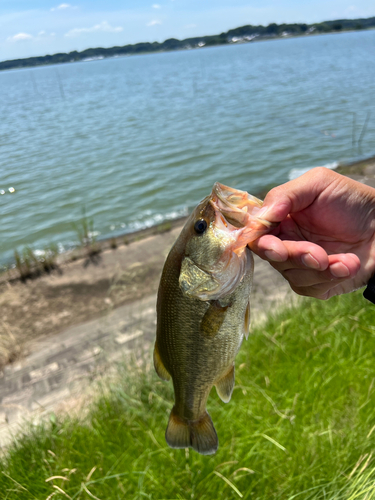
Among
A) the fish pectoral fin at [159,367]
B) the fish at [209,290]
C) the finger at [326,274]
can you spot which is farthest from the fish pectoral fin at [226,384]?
the finger at [326,274]

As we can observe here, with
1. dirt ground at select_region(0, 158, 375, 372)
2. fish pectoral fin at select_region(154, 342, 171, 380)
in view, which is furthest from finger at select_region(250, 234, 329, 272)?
dirt ground at select_region(0, 158, 375, 372)

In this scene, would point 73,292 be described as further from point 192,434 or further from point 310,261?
point 310,261

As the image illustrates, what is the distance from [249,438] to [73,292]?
4678 millimetres

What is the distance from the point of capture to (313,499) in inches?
92.6

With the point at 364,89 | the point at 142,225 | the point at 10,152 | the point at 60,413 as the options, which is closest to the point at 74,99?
the point at 10,152

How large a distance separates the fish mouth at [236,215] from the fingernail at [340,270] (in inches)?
15.0

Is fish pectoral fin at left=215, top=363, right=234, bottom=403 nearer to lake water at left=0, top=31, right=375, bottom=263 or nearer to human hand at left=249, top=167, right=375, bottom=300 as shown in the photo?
human hand at left=249, top=167, right=375, bottom=300

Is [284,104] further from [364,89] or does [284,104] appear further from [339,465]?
[339,465]

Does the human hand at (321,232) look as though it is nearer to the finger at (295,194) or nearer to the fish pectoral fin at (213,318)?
the finger at (295,194)

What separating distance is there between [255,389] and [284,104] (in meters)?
21.8

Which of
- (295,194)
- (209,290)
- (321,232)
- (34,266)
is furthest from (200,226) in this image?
(34,266)

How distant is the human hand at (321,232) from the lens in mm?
1875

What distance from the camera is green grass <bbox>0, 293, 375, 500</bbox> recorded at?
2674mm

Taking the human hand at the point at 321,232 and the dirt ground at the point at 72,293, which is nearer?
the human hand at the point at 321,232
